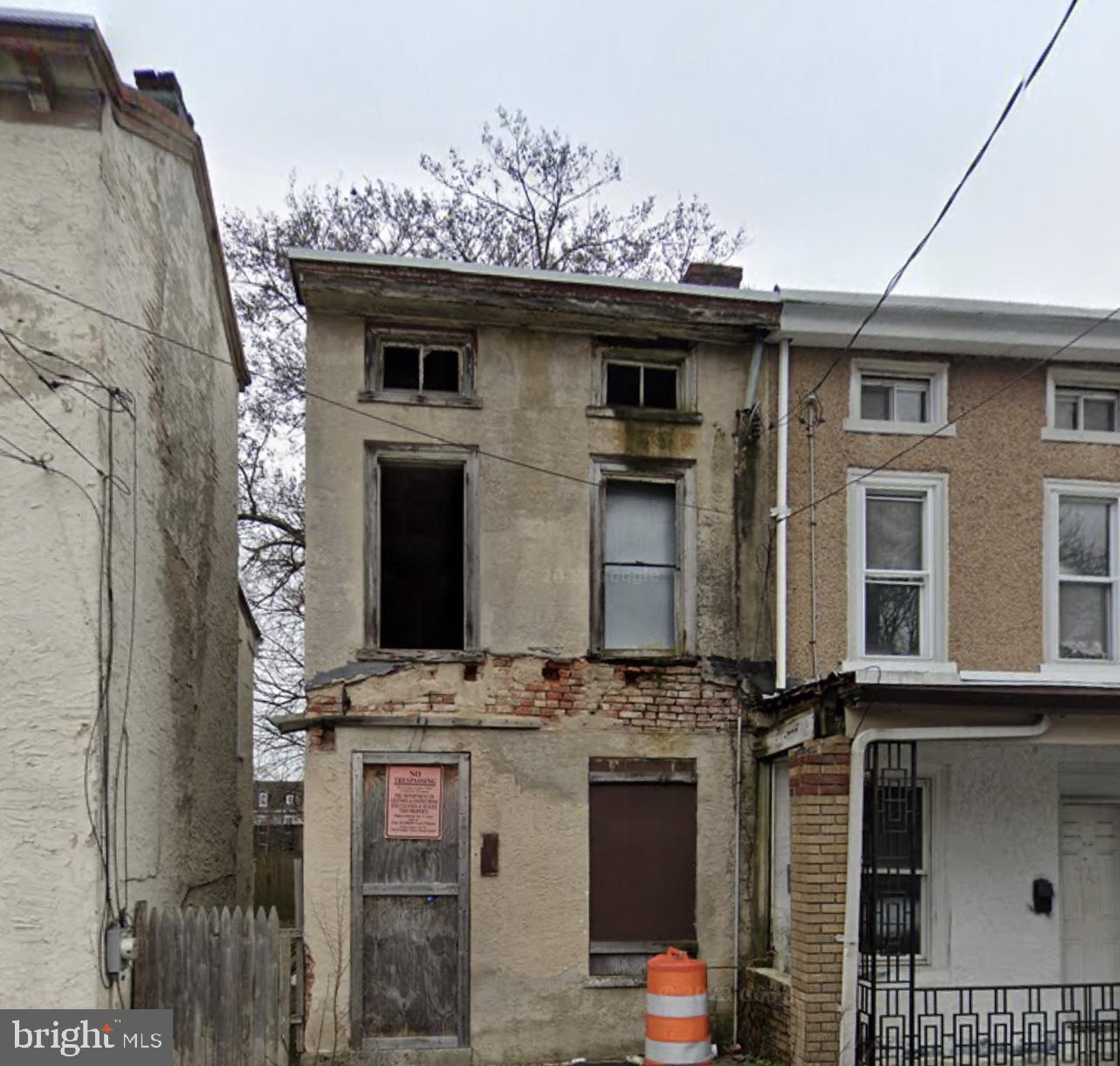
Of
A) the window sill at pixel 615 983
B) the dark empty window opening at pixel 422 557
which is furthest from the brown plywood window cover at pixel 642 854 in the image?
the dark empty window opening at pixel 422 557

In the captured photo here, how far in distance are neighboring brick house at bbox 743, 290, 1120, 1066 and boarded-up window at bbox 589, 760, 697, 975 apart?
640 mm

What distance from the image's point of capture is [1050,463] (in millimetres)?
9898

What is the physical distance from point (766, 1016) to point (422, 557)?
15.2 feet

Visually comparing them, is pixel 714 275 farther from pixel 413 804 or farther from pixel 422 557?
pixel 413 804

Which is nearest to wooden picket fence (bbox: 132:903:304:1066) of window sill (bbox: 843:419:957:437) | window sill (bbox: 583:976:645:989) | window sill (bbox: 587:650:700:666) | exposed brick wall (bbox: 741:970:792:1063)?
window sill (bbox: 583:976:645:989)

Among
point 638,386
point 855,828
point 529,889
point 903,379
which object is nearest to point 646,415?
point 638,386

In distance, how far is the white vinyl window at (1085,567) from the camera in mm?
9898

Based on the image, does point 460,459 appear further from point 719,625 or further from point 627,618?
point 719,625

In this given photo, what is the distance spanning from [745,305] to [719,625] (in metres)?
2.76

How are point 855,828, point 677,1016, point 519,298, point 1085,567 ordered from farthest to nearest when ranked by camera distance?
1. point 1085,567
2. point 519,298
3. point 855,828
4. point 677,1016

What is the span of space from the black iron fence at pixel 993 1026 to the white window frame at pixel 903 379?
14.9 feet

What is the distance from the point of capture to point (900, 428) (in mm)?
9797

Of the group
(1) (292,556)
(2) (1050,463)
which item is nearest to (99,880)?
(2) (1050,463)

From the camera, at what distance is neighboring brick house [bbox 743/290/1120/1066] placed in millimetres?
9031
